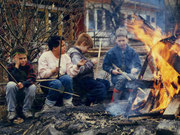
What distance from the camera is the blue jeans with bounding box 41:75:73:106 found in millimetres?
4562

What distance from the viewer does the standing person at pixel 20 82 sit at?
180 inches

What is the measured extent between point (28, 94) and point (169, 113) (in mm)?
2807

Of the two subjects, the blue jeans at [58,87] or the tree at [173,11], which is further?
the blue jeans at [58,87]

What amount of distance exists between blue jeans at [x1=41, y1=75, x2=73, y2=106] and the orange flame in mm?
1654

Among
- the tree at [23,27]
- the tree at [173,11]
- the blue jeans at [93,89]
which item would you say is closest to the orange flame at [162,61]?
the tree at [173,11]

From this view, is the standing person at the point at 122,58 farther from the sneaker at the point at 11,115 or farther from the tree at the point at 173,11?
the sneaker at the point at 11,115

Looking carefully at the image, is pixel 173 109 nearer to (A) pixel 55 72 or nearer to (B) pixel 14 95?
(A) pixel 55 72

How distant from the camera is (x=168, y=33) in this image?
390cm

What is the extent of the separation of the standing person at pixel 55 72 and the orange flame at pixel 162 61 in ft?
4.33

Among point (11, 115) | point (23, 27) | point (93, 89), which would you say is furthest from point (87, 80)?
point (23, 27)

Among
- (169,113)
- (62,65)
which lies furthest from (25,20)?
(169,113)

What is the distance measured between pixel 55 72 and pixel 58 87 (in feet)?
1.12


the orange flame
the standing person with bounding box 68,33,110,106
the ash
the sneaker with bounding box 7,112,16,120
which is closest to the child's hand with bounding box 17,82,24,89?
the sneaker with bounding box 7,112,16,120

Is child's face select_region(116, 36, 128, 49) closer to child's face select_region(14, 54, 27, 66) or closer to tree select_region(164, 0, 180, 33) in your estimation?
tree select_region(164, 0, 180, 33)
